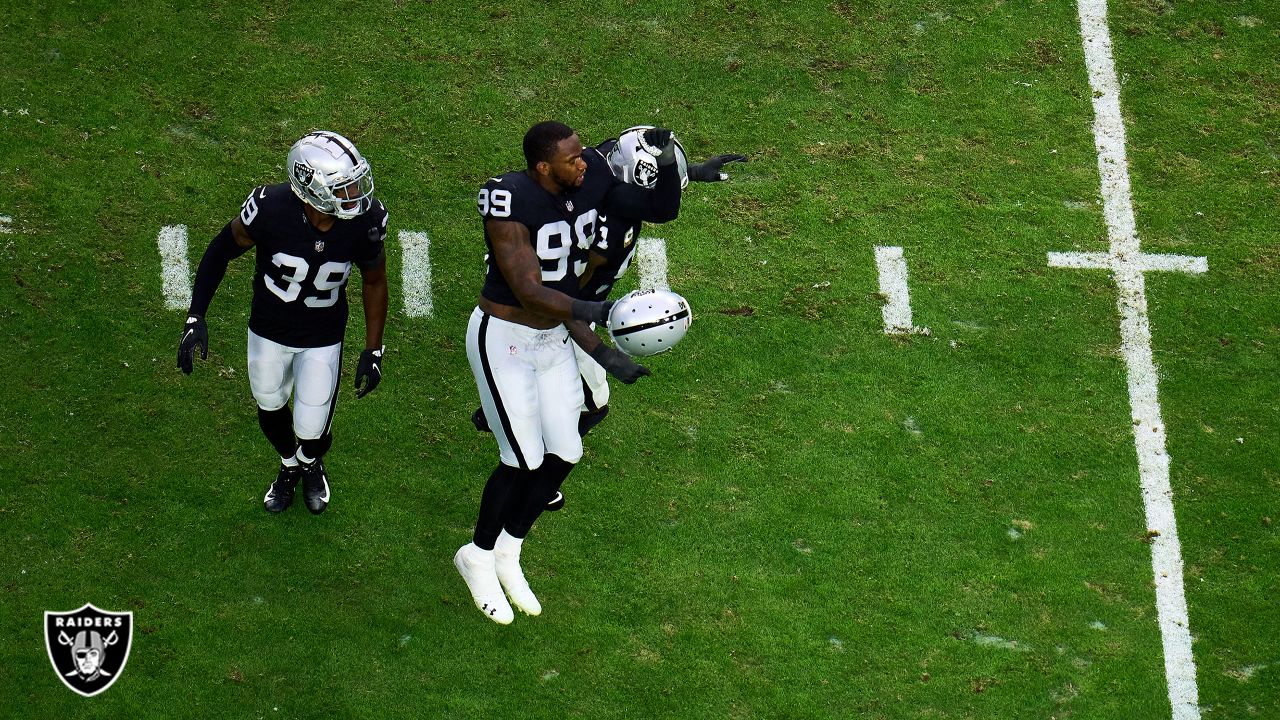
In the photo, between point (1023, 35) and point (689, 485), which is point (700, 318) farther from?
point (1023, 35)

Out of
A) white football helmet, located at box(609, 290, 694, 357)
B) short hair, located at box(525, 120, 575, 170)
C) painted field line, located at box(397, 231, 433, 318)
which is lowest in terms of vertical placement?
painted field line, located at box(397, 231, 433, 318)

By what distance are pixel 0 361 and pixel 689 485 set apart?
4294mm

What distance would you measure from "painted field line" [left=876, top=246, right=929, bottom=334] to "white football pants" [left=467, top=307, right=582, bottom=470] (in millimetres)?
2762

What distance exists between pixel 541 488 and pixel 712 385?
1.88 metres

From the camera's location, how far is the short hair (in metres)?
6.59

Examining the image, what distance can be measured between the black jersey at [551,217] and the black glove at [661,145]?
0.26 metres

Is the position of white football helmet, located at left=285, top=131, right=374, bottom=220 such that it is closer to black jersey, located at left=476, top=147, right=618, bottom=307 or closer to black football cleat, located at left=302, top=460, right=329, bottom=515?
black jersey, located at left=476, top=147, right=618, bottom=307

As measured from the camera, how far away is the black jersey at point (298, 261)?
22.5 ft

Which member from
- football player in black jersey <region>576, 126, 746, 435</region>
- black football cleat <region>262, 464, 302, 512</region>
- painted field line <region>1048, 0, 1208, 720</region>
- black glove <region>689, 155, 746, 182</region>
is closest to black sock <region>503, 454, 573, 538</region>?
football player in black jersey <region>576, 126, 746, 435</region>

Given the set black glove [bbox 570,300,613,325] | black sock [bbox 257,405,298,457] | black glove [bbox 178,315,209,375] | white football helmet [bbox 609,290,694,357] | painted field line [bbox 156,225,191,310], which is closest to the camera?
black glove [bbox 570,300,613,325]

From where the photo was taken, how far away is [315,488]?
7.69m

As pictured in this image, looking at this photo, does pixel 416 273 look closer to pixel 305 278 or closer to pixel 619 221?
pixel 305 278

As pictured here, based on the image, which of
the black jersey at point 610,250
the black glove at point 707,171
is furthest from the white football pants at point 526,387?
the black glove at point 707,171

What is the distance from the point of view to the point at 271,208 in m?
6.85
